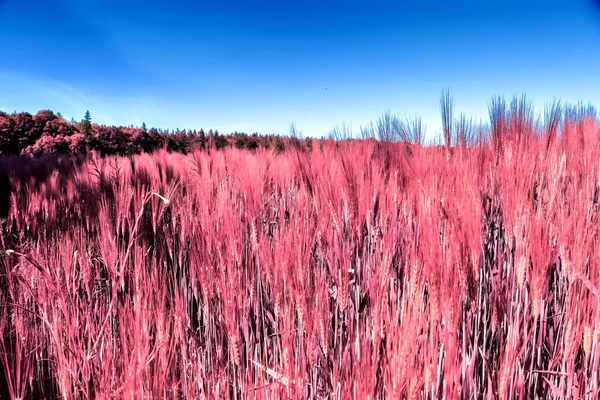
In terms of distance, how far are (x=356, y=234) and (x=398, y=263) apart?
0.78ft

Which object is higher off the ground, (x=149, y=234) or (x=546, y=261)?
(x=546, y=261)

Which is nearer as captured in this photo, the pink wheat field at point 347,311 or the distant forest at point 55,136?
the pink wheat field at point 347,311

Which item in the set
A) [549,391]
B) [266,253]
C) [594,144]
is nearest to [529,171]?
[549,391]

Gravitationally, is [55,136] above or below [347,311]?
above

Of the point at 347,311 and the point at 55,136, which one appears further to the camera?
the point at 55,136

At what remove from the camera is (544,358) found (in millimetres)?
905

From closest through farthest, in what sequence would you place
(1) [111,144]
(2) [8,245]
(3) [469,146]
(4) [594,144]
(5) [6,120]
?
(2) [8,245] < (3) [469,146] < (4) [594,144] < (5) [6,120] < (1) [111,144]

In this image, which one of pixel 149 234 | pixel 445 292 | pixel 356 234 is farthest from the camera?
pixel 149 234

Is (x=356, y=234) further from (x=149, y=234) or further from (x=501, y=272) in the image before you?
(x=149, y=234)

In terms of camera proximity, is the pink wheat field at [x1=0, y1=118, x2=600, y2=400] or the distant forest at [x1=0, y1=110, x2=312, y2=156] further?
the distant forest at [x1=0, y1=110, x2=312, y2=156]

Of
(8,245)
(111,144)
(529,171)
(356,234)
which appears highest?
(111,144)

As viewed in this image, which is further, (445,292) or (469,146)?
(469,146)

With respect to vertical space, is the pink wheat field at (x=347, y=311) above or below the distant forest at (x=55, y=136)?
below

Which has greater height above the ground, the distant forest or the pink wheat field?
the distant forest
